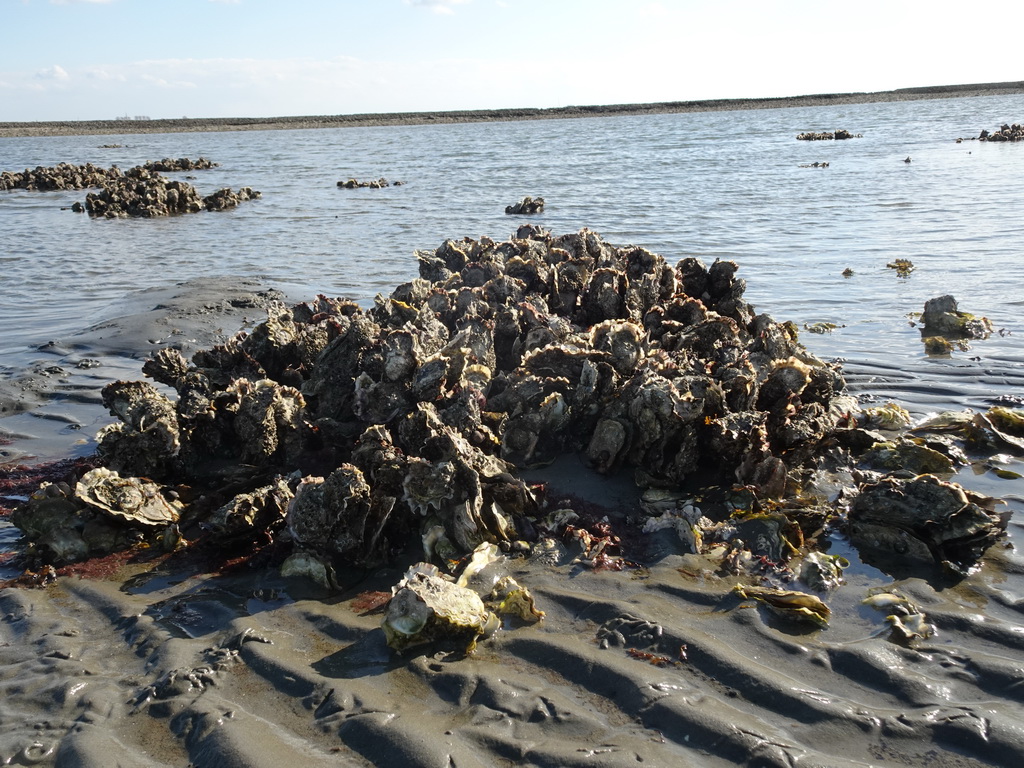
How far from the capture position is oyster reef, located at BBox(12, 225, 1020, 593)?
4.44 meters

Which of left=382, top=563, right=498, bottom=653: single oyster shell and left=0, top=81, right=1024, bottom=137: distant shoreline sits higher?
left=0, top=81, right=1024, bottom=137: distant shoreline

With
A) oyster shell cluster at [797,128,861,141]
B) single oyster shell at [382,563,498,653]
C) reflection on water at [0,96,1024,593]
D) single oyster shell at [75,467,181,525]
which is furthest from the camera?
oyster shell cluster at [797,128,861,141]

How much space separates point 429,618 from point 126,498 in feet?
7.81

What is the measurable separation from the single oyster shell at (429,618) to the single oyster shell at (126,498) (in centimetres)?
203

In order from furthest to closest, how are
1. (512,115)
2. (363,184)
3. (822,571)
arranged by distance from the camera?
(512,115)
(363,184)
(822,571)

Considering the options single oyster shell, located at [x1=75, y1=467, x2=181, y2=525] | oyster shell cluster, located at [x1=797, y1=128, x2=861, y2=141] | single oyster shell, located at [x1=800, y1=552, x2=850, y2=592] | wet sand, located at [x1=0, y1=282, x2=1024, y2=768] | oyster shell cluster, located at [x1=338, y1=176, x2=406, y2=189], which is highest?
oyster shell cluster, located at [x1=797, y1=128, x2=861, y2=141]

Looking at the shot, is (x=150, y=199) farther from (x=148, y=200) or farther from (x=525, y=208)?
(x=525, y=208)

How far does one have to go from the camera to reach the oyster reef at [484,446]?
444 centimetres

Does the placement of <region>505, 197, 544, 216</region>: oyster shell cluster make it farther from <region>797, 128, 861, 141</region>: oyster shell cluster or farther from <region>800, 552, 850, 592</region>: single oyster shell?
<region>797, 128, 861, 141</region>: oyster shell cluster

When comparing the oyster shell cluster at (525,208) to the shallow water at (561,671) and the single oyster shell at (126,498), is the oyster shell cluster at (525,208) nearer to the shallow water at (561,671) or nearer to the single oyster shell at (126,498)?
the shallow water at (561,671)

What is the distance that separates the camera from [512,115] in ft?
422

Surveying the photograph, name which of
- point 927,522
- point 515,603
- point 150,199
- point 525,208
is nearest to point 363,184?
point 150,199

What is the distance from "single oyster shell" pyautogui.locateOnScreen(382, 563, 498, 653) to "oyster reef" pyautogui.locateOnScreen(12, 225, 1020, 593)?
699 mm

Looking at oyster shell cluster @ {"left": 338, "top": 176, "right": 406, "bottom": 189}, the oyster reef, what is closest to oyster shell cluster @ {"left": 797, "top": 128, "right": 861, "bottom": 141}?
oyster shell cluster @ {"left": 338, "top": 176, "right": 406, "bottom": 189}
